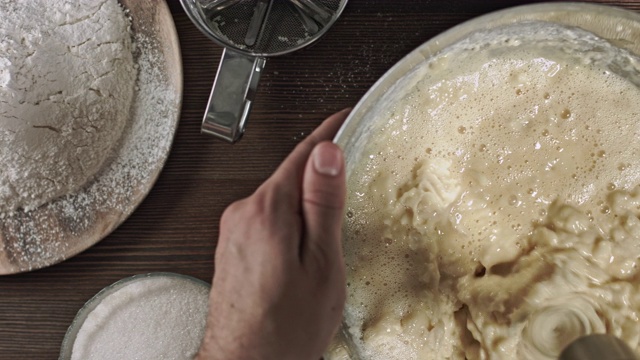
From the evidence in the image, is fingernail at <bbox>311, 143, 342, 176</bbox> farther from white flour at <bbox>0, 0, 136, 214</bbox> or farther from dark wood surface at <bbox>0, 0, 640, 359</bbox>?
white flour at <bbox>0, 0, 136, 214</bbox>

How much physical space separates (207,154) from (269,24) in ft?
0.71

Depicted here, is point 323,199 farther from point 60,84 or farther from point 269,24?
point 60,84

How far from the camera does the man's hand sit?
594 millimetres

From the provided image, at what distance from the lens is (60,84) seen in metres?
0.78

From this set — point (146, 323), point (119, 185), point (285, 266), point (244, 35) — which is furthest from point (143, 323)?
point (244, 35)

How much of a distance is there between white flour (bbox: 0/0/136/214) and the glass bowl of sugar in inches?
8.7

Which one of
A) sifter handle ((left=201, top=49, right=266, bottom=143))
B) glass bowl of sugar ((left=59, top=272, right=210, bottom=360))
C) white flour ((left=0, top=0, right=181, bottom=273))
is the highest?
sifter handle ((left=201, top=49, right=266, bottom=143))

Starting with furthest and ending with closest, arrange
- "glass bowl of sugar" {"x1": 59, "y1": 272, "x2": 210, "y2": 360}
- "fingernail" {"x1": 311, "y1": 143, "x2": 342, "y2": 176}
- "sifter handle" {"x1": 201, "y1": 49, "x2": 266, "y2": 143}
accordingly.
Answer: "glass bowl of sugar" {"x1": 59, "y1": 272, "x2": 210, "y2": 360} → "sifter handle" {"x1": 201, "y1": 49, "x2": 266, "y2": 143} → "fingernail" {"x1": 311, "y1": 143, "x2": 342, "y2": 176}

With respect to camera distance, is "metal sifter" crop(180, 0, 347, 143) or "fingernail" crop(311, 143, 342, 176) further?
"metal sifter" crop(180, 0, 347, 143)

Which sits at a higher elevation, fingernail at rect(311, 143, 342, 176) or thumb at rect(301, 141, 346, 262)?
fingernail at rect(311, 143, 342, 176)

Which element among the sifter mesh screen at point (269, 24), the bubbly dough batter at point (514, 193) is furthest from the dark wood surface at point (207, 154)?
the bubbly dough batter at point (514, 193)

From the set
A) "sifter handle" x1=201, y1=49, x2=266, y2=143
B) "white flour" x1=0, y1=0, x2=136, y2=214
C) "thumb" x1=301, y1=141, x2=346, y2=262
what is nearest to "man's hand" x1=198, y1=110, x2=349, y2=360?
"thumb" x1=301, y1=141, x2=346, y2=262

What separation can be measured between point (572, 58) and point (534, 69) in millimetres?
48

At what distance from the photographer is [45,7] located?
2.59 ft
